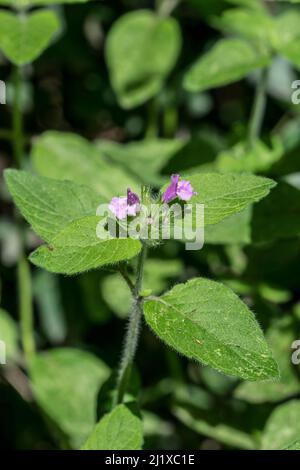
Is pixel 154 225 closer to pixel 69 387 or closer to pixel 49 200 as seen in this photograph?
pixel 49 200

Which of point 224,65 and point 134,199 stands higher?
point 224,65

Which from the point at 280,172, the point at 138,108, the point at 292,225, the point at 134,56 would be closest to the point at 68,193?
the point at 292,225

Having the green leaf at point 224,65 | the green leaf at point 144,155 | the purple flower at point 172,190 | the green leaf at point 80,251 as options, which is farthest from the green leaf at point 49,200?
the green leaf at point 144,155

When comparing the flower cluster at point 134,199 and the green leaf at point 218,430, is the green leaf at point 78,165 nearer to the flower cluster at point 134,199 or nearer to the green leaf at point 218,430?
the green leaf at point 218,430

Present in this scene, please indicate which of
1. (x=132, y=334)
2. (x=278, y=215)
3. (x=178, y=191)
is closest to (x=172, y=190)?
(x=178, y=191)

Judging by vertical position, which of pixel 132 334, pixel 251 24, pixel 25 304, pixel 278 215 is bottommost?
pixel 25 304

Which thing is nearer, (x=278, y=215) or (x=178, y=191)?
(x=178, y=191)

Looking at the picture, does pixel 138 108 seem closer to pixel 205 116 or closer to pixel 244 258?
pixel 205 116

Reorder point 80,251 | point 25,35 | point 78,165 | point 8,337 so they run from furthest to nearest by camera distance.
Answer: point 8,337
point 78,165
point 25,35
point 80,251

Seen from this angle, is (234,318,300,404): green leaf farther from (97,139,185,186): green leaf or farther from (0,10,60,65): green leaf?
(0,10,60,65): green leaf

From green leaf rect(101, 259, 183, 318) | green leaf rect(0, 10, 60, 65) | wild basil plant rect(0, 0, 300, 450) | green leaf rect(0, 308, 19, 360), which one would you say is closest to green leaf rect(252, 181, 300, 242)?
wild basil plant rect(0, 0, 300, 450)
